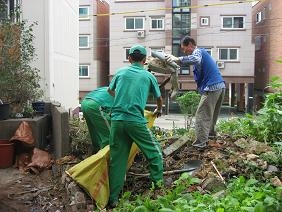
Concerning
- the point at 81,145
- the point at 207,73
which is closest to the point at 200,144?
the point at 207,73

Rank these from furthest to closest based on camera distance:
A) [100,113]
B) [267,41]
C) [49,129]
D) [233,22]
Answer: [233,22] < [267,41] < [49,129] < [100,113]

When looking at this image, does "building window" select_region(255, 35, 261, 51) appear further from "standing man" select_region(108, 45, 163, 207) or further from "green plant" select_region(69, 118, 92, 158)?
"standing man" select_region(108, 45, 163, 207)

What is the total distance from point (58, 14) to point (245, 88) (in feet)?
92.9

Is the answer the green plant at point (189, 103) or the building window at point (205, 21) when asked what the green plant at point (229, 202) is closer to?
the green plant at point (189, 103)

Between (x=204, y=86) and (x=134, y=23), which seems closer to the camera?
(x=204, y=86)

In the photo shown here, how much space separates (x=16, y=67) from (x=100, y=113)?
3.84 m

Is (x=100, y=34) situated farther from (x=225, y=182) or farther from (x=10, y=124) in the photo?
(x=225, y=182)

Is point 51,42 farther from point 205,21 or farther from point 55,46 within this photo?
point 205,21

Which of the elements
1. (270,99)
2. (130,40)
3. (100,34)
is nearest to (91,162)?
(270,99)

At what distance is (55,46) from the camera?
1189 cm

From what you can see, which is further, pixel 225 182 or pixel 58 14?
pixel 58 14

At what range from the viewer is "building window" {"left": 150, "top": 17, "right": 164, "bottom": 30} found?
3600 cm

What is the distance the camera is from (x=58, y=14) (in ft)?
40.8

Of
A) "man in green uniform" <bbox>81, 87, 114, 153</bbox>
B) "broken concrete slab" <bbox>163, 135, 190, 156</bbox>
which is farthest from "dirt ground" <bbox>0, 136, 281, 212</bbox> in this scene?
"man in green uniform" <bbox>81, 87, 114, 153</bbox>
